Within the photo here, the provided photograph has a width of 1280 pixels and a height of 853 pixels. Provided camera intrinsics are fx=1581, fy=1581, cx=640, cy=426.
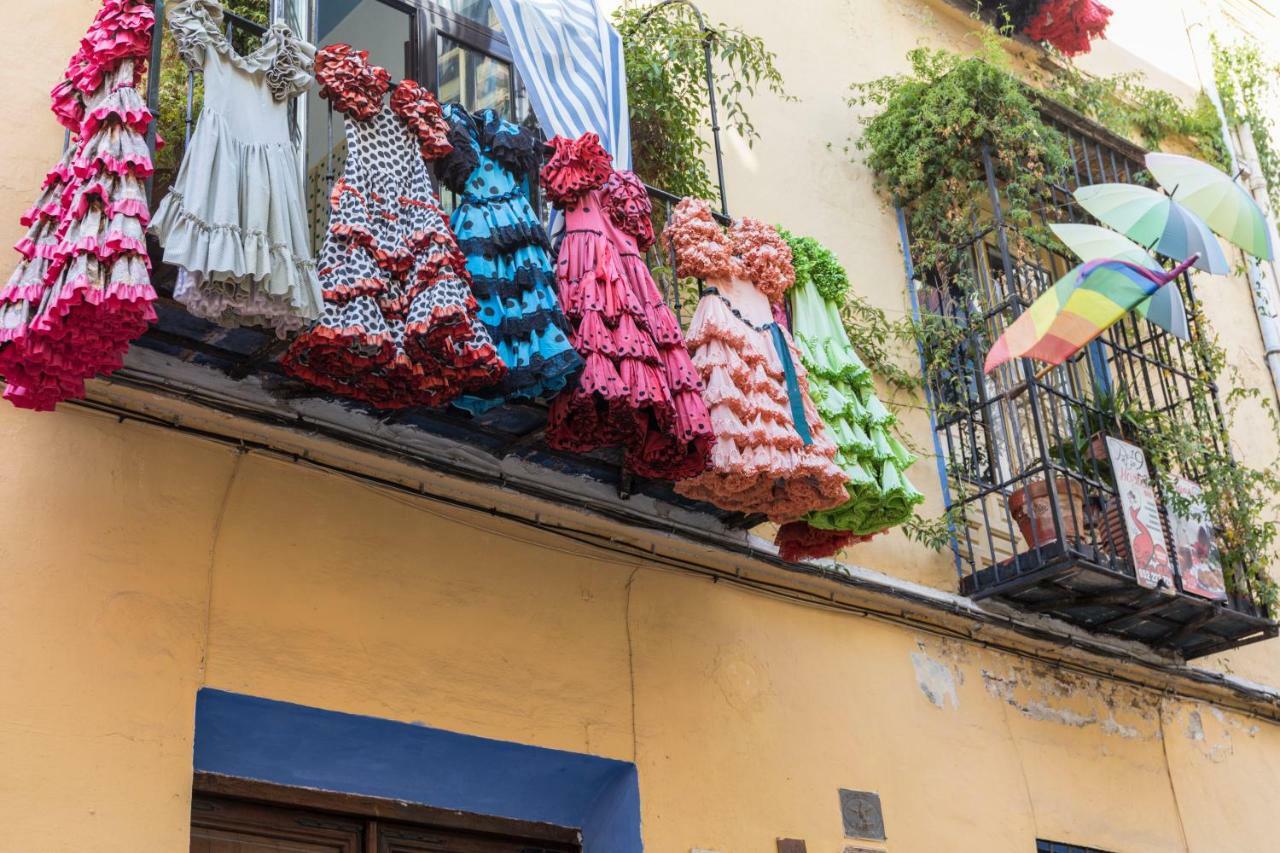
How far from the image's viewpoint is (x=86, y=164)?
479cm

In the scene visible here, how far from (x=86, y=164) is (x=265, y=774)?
2203mm

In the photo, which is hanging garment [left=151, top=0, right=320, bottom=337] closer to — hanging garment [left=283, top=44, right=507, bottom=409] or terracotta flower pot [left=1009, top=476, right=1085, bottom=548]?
hanging garment [left=283, top=44, right=507, bottom=409]

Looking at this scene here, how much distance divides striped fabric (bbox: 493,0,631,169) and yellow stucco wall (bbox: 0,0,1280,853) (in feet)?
Result: 4.87

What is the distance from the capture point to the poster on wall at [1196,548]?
26.7 feet

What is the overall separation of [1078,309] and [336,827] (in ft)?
13.1

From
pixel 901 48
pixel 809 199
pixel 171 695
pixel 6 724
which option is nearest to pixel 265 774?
pixel 171 695

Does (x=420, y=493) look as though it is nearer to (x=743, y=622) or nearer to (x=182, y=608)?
(x=182, y=608)

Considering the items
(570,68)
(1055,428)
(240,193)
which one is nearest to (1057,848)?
(1055,428)

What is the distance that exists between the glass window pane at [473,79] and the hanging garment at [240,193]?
4.99 ft

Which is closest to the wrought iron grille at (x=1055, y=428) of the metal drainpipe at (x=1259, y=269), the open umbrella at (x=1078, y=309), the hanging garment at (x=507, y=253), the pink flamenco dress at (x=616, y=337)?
the open umbrella at (x=1078, y=309)

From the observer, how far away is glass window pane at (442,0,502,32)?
7.01 m

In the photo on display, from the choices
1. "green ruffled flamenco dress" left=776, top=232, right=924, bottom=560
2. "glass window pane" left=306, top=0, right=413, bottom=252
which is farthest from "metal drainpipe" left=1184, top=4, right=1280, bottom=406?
"glass window pane" left=306, top=0, right=413, bottom=252

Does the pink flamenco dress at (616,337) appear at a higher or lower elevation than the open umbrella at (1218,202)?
lower

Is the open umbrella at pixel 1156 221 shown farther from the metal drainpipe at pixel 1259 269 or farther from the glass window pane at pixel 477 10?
the metal drainpipe at pixel 1259 269
